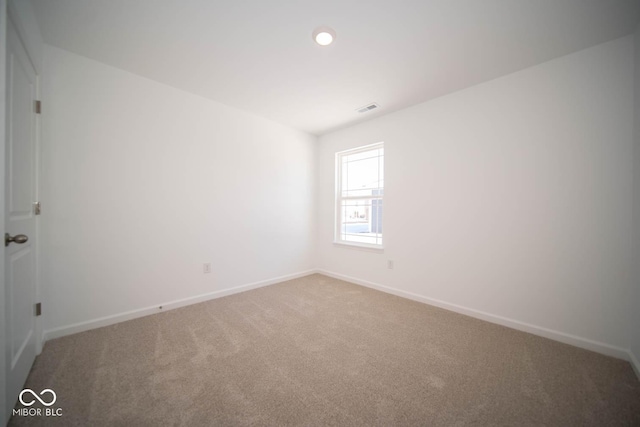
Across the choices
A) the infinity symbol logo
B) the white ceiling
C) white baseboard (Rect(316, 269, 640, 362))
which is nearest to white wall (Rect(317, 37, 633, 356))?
white baseboard (Rect(316, 269, 640, 362))

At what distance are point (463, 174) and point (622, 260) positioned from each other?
140 cm

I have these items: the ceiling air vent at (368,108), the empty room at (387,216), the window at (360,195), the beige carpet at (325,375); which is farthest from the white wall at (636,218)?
the window at (360,195)

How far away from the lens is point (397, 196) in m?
3.27

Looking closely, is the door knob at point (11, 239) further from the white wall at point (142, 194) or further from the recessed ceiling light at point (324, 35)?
the recessed ceiling light at point (324, 35)

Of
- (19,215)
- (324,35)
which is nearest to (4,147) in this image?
(19,215)

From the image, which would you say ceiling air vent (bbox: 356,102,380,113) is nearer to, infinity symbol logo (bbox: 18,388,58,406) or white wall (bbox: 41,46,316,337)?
white wall (bbox: 41,46,316,337)

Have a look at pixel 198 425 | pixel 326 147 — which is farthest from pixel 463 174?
pixel 198 425

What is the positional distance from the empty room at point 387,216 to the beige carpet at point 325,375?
2 cm

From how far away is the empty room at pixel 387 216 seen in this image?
1429mm

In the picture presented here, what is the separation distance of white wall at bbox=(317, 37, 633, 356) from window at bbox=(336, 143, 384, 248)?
375 millimetres

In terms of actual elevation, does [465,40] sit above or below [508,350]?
above

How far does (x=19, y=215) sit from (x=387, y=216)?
3480mm

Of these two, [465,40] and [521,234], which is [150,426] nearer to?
[521,234]

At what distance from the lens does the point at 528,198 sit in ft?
7.40
